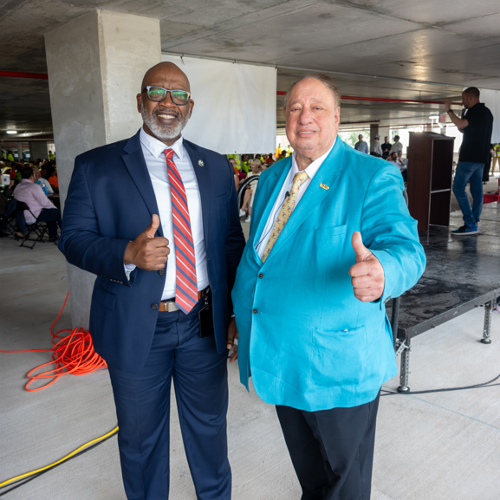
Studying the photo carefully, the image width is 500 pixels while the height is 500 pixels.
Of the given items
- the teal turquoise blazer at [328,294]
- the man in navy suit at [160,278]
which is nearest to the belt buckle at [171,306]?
the man in navy suit at [160,278]

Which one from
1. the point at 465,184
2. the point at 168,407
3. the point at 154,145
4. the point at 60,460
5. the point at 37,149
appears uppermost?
the point at 37,149

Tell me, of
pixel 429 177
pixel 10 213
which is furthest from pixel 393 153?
pixel 10 213

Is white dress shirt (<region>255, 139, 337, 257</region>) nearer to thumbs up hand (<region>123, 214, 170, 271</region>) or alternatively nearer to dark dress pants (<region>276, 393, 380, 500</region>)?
thumbs up hand (<region>123, 214, 170, 271</region>)

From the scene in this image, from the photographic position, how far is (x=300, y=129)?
145cm

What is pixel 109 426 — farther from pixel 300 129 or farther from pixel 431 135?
pixel 431 135

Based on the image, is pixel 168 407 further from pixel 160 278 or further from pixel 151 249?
pixel 151 249

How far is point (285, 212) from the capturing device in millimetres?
1482

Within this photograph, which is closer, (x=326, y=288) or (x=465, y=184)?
(x=326, y=288)

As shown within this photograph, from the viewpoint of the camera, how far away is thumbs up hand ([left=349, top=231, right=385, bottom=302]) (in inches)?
42.2

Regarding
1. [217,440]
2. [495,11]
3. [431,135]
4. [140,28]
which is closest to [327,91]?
[217,440]

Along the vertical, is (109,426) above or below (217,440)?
below

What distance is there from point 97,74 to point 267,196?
2.23 meters

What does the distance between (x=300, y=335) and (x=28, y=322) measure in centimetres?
380

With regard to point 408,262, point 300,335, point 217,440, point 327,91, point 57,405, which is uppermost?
point 327,91
